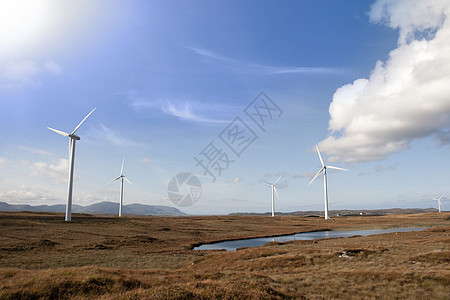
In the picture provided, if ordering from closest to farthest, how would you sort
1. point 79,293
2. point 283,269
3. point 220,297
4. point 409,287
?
point 220,297, point 79,293, point 409,287, point 283,269

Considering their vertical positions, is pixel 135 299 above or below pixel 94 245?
above

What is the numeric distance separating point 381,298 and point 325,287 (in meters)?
3.75

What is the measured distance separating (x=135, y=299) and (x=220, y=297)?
438 cm

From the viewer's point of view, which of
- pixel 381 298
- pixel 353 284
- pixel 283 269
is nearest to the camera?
pixel 381 298

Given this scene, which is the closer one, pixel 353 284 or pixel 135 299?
pixel 135 299

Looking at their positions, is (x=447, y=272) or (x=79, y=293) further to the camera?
(x=447, y=272)

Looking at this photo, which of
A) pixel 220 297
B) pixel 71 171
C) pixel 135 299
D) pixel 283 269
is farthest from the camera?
pixel 71 171

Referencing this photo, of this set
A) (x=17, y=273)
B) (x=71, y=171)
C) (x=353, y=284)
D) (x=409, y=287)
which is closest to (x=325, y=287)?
(x=353, y=284)

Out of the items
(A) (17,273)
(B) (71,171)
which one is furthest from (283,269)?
(B) (71,171)

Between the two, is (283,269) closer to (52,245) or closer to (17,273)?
(17,273)

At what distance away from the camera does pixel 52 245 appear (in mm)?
53750

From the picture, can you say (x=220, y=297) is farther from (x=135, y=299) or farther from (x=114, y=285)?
(x=114, y=285)

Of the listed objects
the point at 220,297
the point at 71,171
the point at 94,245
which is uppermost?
the point at 71,171

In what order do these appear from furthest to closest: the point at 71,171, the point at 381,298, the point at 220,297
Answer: the point at 71,171 → the point at 381,298 → the point at 220,297
